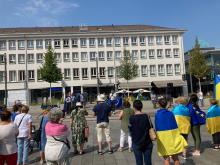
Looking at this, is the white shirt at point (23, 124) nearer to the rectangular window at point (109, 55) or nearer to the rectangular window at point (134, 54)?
the rectangular window at point (109, 55)

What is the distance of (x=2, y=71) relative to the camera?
7294cm

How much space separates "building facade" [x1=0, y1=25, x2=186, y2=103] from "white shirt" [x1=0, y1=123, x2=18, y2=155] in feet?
209

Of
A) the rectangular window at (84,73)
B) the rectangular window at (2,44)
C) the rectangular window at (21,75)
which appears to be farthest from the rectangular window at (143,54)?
the rectangular window at (2,44)

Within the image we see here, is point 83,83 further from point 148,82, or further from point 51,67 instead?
point 51,67

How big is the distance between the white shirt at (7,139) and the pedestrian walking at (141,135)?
93.7 inches

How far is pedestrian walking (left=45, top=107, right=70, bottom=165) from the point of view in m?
6.62

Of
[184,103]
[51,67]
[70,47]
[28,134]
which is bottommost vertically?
[28,134]

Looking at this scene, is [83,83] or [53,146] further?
[83,83]

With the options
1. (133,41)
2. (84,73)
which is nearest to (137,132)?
(84,73)

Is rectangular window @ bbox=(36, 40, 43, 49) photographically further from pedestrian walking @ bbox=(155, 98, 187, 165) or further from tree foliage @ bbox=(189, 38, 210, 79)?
pedestrian walking @ bbox=(155, 98, 187, 165)

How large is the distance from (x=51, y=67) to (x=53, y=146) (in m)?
47.2

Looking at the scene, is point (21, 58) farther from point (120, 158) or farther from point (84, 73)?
point (120, 158)

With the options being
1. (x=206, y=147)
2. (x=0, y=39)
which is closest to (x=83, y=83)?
(x=0, y=39)

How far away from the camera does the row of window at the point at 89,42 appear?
2913 inches
